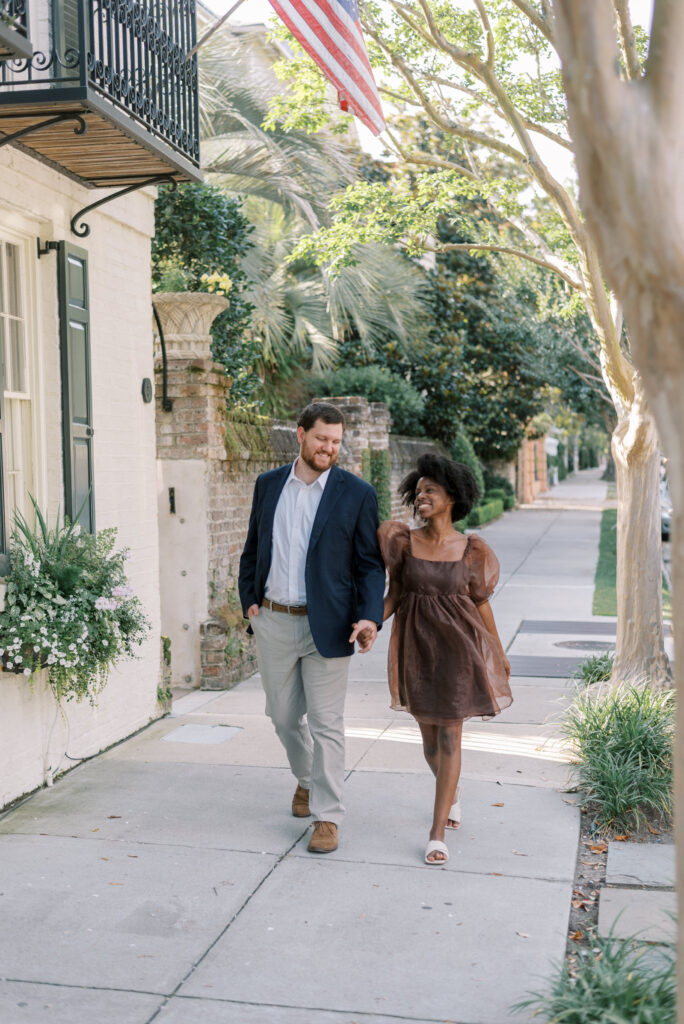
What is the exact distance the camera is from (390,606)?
5.12m

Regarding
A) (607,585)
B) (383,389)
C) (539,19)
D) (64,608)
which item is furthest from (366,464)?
(64,608)

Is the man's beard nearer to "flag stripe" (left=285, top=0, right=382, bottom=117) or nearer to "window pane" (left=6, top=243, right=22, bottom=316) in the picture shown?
Answer: "window pane" (left=6, top=243, right=22, bottom=316)

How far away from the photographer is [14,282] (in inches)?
237

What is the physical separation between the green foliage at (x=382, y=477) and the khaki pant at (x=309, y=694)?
845 cm

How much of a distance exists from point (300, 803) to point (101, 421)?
265 cm

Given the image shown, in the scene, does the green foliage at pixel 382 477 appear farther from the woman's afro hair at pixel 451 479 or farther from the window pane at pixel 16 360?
the woman's afro hair at pixel 451 479

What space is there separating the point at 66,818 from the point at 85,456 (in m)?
2.05

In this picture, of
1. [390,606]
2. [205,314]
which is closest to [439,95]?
[205,314]

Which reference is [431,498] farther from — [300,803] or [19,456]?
[19,456]

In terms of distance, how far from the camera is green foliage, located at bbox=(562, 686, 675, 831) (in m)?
5.36

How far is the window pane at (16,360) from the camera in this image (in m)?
5.97

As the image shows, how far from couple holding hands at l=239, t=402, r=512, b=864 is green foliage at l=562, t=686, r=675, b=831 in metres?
0.79

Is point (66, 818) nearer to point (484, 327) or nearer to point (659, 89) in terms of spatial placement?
point (659, 89)

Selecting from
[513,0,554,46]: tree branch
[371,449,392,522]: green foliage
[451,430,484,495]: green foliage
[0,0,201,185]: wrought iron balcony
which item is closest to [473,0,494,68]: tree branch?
[513,0,554,46]: tree branch
